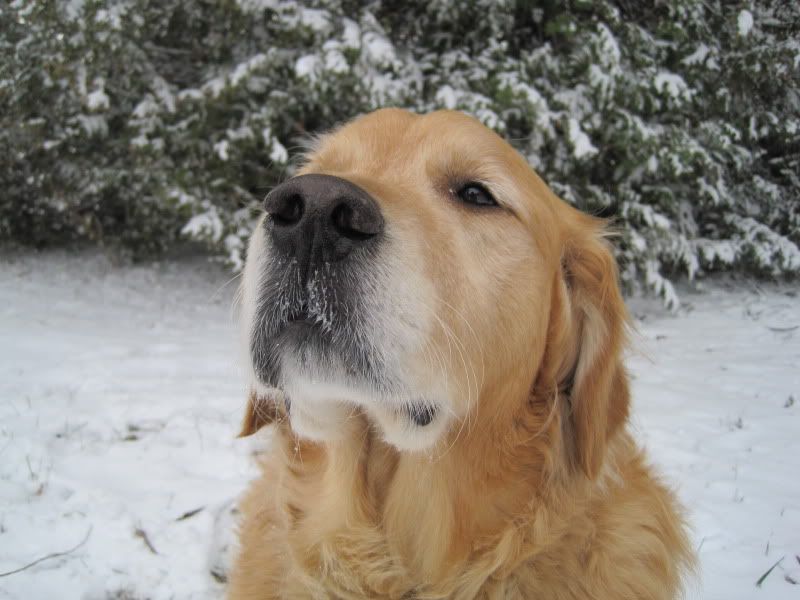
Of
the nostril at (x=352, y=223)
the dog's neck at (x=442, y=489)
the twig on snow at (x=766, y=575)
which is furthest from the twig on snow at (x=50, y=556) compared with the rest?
the twig on snow at (x=766, y=575)

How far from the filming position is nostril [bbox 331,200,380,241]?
1449 mm

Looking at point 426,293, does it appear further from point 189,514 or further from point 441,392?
point 189,514

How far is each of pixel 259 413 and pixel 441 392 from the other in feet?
3.45

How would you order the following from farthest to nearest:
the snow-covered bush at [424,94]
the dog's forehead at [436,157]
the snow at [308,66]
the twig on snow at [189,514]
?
the snow-covered bush at [424,94]
the snow at [308,66]
the twig on snow at [189,514]
the dog's forehead at [436,157]

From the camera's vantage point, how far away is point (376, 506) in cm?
210

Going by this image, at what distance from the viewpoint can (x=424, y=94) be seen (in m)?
6.90

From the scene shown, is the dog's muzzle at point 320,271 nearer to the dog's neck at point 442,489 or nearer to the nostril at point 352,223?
the nostril at point 352,223

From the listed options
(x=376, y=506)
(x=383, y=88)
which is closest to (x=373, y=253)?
(x=376, y=506)

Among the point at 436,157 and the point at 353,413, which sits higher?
the point at 436,157

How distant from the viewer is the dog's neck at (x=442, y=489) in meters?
1.96

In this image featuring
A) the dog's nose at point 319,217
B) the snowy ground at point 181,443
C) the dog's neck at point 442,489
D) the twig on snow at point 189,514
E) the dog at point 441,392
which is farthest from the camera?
the twig on snow at point 189,514

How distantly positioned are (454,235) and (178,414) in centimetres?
320

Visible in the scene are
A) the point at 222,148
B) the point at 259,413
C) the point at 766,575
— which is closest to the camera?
the point at 259,413

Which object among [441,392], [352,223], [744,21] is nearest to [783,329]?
[744,21]
